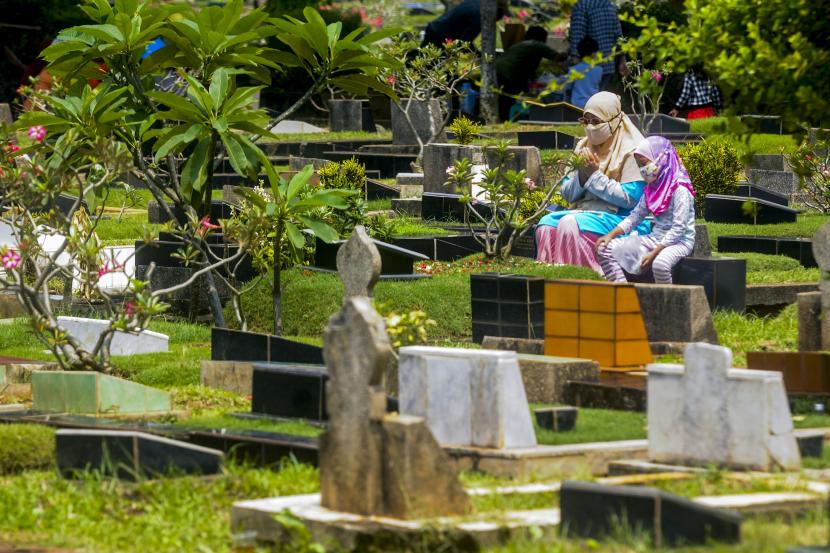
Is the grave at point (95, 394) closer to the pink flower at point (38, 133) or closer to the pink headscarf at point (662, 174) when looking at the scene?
the pink flower at point (38, 133)

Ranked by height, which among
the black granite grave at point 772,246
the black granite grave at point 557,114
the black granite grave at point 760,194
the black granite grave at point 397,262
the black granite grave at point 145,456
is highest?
the black granite grave at point 557,114

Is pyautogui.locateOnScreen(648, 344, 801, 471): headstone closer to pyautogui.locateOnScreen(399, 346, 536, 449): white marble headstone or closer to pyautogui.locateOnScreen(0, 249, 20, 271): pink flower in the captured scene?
pyautogui.locateOnScreen(399, 346, 536, 449): white marble headstone

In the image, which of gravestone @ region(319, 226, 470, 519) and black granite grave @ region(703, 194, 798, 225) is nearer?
gravestone @ region(319, 226, 470, 519)

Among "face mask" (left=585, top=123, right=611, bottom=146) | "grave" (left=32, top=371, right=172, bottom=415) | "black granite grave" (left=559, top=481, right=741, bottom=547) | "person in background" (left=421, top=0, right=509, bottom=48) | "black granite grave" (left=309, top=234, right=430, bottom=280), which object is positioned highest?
"person in background" (left=421, top=0, right=509, bottom=48)

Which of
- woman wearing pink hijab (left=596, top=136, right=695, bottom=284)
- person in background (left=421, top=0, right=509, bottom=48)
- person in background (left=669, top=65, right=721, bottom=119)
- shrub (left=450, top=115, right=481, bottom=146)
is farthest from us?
person in background (left=421, top=0, right=509, bottom=48)

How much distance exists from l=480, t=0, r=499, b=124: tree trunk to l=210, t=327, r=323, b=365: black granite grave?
17.6 metres

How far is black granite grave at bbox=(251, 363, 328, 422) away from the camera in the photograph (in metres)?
11.4

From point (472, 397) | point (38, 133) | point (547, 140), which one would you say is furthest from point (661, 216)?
point (547, 140)

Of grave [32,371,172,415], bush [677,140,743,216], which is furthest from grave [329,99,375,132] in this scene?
grave [32,371,172,415]

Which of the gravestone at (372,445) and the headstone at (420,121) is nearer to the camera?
the gravestone at (372,445)

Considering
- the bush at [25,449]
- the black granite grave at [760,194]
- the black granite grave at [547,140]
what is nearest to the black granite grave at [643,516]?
the bush at [25,449]

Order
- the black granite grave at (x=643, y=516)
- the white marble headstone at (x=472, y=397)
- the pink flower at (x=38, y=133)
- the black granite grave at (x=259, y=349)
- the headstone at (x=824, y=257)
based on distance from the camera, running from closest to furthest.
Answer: the black granite grave at (x=643, y=516) → the white marble headstone at (x=472, y=397) → the headstone at (x=824, y=257) → the black granite grave at (x=259, y=349) → the pink flower at (x=38, y=133)

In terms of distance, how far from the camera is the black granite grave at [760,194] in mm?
22062

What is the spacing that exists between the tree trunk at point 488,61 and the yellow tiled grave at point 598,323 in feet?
60.2
